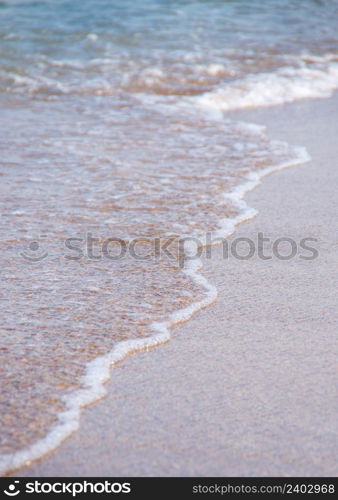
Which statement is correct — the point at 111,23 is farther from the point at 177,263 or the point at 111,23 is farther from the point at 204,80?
the point at 177,263

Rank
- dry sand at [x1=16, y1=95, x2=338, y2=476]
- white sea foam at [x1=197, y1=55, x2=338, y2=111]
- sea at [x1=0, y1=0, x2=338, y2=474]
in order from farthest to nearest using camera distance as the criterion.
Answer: white sea foam at [x1=197, y1=55, x2=338, y2=111] < sea at [x1=0, y1=0, x2=338, y2=474] < dry sand at [x1=16, y1=95, x2=338, y2=476]

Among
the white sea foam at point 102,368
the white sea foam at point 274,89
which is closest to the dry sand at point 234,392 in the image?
the white sea foam at point 102,368

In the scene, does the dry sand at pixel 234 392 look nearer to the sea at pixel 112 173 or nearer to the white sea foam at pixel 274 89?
the sea at pixel 112 173

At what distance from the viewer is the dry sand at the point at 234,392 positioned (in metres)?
1.64

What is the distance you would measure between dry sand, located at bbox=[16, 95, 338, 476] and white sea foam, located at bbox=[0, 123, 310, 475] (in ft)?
0.09

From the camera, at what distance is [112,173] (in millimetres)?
3877

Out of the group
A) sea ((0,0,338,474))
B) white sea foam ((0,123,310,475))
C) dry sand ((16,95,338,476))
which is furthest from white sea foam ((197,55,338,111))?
dry sand ((16,95,338,476))

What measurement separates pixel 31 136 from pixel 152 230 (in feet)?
5.85

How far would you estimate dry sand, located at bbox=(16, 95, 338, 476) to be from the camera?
1641 millimetres

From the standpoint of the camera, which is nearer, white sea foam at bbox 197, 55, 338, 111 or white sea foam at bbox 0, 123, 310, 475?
white sea foam at bbox 0, 123, 310, 475

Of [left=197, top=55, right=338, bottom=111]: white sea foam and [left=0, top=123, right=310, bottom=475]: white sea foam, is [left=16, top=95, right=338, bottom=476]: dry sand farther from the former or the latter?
[left=197, top=55, right=338, bottom=111]: white sea foam

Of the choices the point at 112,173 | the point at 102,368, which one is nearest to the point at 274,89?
the point at 112,173

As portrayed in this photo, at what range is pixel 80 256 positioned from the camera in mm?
2807

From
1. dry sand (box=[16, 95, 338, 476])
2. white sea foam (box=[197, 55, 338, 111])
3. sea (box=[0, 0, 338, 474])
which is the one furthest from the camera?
white sea foam (box=[197, 55, 338, 111])
